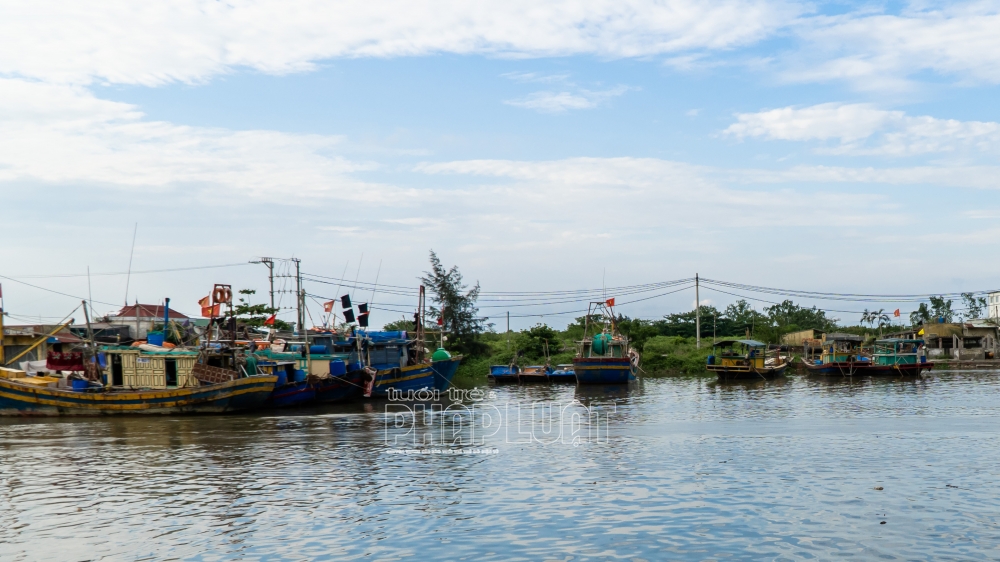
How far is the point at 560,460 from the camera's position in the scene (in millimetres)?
25812

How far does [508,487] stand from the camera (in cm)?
2173

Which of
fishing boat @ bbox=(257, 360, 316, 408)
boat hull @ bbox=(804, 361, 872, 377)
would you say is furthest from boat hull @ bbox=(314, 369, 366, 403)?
boat hull @ bbox=(804, 361, 872, 377)

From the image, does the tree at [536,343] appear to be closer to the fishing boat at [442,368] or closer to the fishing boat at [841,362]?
the fishing boat at [841,362]

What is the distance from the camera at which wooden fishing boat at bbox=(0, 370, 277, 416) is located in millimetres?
40906

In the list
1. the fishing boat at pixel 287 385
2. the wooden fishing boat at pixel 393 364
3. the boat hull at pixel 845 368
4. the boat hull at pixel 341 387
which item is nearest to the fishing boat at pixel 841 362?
the boat hull at pixel 845 368

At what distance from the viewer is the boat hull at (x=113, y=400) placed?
4091cm

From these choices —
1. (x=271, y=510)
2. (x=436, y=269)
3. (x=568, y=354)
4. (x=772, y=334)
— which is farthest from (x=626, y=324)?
(x=271, y=510)

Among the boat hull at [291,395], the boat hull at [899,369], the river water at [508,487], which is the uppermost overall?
the boat hull at [291,395]

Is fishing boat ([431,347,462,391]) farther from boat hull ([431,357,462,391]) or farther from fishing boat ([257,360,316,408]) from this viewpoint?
fishing boat ([257,360,316,408])

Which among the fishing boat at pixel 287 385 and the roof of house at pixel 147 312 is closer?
the fishing boat at pixel 287 385

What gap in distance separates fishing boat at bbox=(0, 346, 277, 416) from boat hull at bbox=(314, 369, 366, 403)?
6.03 metres

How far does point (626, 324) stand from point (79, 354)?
222 feet

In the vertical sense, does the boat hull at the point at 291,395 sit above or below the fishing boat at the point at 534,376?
above

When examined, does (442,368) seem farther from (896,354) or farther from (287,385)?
(896,354)
